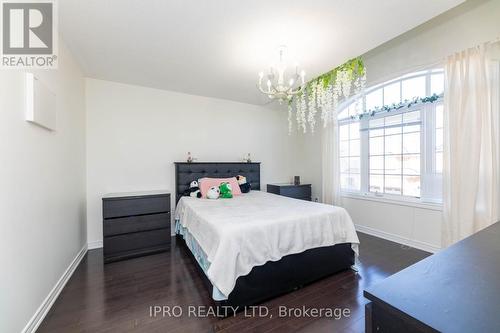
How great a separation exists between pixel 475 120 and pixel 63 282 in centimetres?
463

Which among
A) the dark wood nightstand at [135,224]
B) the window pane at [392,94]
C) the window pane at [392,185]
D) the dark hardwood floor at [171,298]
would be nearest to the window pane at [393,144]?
the window pane at [392,185]

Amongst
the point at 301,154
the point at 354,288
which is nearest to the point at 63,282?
the point at 354,288

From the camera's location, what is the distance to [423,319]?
1.64ft

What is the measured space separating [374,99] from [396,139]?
79 cm

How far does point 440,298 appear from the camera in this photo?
57 cm

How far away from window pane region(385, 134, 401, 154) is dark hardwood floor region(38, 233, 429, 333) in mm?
1495

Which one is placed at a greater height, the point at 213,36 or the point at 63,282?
the point at 213,36

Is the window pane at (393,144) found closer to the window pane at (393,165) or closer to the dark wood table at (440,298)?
the window pane at (393,165)

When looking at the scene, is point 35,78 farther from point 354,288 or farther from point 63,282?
point 354,288

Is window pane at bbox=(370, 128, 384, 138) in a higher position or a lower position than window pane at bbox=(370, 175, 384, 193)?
higher

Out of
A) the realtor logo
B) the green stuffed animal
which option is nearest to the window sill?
the green stuffed animal

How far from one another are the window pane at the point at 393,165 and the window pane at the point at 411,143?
0.16m

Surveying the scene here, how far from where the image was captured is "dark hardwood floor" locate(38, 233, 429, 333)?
163 centimetres

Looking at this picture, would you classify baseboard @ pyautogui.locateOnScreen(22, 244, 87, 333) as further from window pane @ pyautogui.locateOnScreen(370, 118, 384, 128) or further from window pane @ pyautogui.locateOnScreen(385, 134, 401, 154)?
window pane @ pyautogui.locateOnScreen(370, 118, 384, 128)
